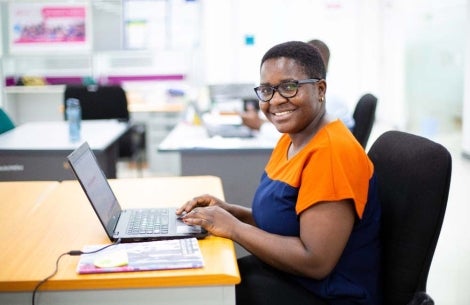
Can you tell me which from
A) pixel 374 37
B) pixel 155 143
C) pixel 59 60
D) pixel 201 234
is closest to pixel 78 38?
pixel 59 60

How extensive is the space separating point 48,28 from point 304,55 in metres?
4.98

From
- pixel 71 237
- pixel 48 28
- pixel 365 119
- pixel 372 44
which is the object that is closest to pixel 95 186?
pixel 71 237

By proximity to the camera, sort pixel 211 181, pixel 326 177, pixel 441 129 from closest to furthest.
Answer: pixel 326 177
pixel 211 181
pixel 441 129

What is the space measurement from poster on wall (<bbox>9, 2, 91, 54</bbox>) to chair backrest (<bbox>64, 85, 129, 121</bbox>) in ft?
5.61

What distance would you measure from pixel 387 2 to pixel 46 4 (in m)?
4.33

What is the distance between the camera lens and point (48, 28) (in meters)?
5.76

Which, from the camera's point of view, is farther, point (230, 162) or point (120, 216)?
point (230, 162)

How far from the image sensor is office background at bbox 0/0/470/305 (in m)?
5.70

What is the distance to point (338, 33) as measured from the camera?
694cm

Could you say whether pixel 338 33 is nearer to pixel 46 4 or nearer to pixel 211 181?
pixel 46 4

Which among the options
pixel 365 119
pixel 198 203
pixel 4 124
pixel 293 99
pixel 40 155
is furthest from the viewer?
pixel 4 124

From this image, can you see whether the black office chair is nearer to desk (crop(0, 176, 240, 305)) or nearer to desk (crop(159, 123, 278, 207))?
desk (crop(159, 123, 278, 207))

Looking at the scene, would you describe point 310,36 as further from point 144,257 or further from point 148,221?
point 144,257

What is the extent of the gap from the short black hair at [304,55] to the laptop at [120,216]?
51 centimetres
